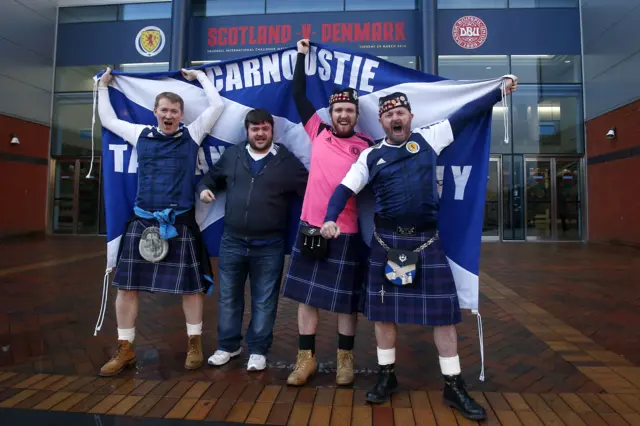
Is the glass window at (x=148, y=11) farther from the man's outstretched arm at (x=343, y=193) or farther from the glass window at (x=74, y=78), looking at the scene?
the man's outstretched arm at (x=343, y=193)

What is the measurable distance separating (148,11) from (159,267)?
12727mm

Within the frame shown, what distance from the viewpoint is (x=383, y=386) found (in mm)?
2420

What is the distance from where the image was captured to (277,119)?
3.20 meters

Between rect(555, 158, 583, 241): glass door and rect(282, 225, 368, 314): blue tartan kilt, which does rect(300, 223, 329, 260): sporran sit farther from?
rect(555, 158, 583, 241): glass door

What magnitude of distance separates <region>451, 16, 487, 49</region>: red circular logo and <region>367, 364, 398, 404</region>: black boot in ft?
38.0

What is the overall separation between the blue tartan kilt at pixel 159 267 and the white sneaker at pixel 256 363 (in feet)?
1.94

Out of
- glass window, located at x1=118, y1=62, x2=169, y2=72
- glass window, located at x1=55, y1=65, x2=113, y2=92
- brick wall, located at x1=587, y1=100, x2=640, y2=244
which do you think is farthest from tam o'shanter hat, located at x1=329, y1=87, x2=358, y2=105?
glass window, located at x1=55, y1=65, x2=113, y2=92

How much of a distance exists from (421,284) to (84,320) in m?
3.19

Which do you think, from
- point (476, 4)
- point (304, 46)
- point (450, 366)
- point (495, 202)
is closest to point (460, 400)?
point (450, 366)

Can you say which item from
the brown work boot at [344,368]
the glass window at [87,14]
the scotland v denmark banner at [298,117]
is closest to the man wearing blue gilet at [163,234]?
the scotland v denmark banner at [298,117]

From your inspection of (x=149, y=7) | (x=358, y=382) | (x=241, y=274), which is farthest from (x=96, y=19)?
(x=358, y=382)

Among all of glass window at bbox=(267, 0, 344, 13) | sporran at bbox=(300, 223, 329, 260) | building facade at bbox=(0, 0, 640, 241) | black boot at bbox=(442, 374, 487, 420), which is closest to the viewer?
black boot at bbox=(442, 374, 487, 420)

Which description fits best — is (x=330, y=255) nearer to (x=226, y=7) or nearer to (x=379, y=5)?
(x=379, y=5)

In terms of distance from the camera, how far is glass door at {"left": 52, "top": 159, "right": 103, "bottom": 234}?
13.3 meters
